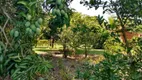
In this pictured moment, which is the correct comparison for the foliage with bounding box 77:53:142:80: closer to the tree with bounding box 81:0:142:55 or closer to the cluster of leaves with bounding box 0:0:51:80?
the tree with bounding box 81:0:142:55

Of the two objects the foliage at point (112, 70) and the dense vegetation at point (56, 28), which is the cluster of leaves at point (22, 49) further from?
the foliage at point (112, 70)

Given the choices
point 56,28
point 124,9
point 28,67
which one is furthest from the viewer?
point 124,9

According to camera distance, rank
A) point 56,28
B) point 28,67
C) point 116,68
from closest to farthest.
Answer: point 28,67 < point 116,68 < point 56,28

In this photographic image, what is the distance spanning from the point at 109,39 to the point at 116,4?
1.25 ft

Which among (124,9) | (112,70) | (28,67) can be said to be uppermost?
(124,9)

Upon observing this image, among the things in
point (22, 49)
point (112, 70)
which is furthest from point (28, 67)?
point (112, 70)

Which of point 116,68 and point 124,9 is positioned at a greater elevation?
point 124,9

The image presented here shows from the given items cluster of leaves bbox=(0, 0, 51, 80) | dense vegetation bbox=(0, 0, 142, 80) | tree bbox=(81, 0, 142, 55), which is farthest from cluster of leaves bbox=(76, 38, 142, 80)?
cluster of leaves bbox=(0, 0, 51, 80)

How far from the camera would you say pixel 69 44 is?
11242 millimetres

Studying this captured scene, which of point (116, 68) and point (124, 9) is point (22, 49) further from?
point (124, 9)

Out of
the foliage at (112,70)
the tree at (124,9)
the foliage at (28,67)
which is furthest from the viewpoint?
the tree at (124,9)

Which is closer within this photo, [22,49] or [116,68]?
[22,49]

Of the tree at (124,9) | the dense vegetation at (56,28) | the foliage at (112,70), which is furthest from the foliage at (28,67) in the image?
the tree at (124,9)

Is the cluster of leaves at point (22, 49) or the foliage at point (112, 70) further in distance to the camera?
the foliage at point (112, 70)
